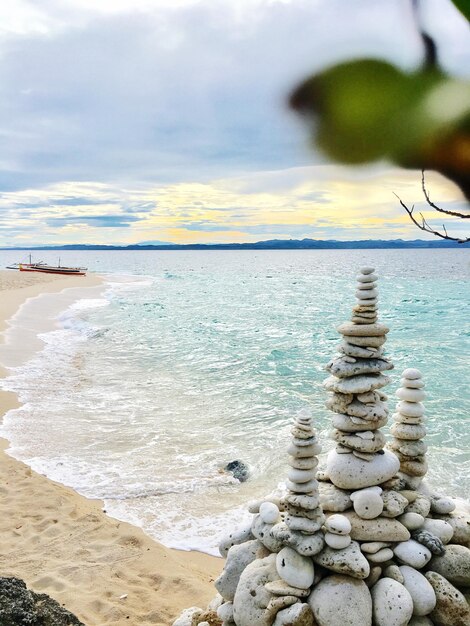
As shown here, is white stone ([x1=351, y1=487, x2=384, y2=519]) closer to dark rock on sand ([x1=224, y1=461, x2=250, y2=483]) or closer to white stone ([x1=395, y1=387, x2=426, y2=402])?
white stone ([x1=395, y1=387, x2=426, y2=402])

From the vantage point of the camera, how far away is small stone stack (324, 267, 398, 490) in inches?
203

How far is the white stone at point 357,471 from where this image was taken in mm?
5148

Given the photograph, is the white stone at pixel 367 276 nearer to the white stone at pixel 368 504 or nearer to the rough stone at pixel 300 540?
the white stone at pixel 368 504

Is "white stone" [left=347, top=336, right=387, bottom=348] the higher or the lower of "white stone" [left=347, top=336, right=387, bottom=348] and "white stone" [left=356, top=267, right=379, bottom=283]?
the lower

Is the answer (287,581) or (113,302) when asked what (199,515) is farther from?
(113,302)

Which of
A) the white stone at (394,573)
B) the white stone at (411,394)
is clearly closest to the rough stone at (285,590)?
the white stone at (394,573)

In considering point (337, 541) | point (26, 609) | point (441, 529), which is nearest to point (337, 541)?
point (337, 541)

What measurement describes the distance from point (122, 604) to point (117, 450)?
5590mm

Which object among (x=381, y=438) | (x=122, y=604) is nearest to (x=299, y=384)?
(x=122, y=604)

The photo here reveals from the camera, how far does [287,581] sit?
15.5 feet

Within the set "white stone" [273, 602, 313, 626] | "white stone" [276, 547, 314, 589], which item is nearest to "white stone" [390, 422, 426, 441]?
"white stone" [276, 547, 314, 589]

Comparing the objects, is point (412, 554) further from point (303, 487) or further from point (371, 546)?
point (303, 487)

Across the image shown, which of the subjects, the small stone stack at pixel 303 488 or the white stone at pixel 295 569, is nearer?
the white stone at pixel 295 569

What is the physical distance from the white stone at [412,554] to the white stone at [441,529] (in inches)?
8.6
